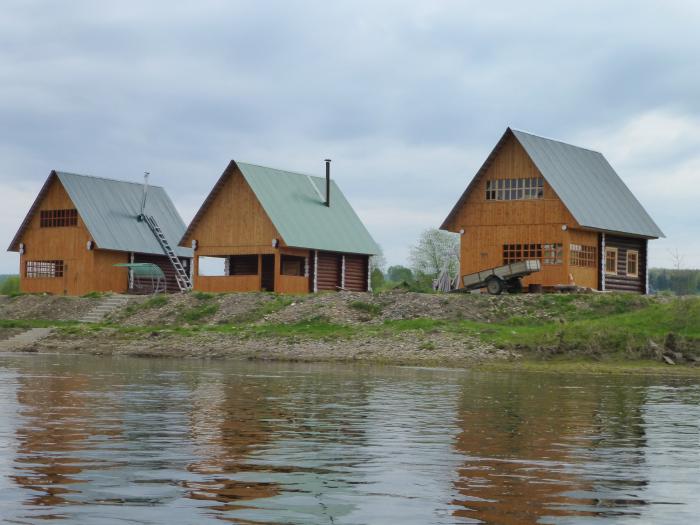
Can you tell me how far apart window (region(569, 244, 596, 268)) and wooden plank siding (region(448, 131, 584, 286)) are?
43 centimetres

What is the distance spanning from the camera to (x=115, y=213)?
66188mm

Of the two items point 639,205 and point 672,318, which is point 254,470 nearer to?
point 672,318

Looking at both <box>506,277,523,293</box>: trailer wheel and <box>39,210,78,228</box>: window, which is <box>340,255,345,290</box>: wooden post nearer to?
<box>39,210,78,228</box>: window

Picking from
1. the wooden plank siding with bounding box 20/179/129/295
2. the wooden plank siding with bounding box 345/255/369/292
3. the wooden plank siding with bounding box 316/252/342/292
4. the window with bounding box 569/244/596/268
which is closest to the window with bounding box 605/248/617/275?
the window with bounding box 569/244/596/268

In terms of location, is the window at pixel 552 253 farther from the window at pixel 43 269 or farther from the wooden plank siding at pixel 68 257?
the window at pixel 43 269

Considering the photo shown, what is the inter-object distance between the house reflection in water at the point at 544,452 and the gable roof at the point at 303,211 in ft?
113

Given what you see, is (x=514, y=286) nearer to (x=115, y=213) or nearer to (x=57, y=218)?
(x=115, y=213)

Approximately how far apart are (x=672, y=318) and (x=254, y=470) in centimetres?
2986

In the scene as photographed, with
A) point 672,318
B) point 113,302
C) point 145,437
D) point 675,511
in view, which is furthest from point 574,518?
point 113,302

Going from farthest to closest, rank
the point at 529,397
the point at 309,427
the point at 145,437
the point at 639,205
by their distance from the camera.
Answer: the point at 639,205, the point at 529,397, the point at 309,427, the point at 145,437

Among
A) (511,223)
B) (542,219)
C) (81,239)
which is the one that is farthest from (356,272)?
(542,219)

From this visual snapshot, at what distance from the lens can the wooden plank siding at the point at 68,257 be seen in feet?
207

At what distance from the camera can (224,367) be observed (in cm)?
3319

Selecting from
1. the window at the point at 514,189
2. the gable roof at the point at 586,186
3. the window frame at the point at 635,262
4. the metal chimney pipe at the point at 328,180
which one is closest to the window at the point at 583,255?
the gable roof at the point at 586,186
